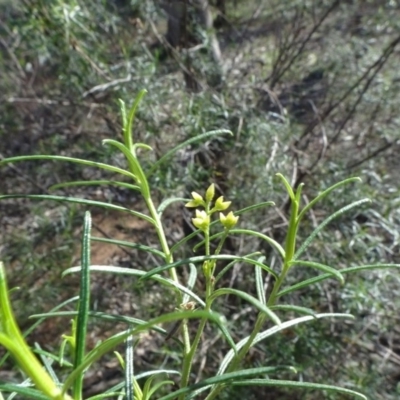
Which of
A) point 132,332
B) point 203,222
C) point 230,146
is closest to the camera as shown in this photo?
point 132,332

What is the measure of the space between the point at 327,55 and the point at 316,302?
1.50 m

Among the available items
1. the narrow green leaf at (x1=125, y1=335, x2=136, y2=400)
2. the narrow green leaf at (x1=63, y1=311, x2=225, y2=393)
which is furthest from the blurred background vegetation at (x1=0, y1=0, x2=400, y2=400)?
the narrow green leaf at (x1=63, y1=311, x2=225, y2=393)

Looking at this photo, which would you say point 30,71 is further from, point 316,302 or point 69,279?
point 316,302

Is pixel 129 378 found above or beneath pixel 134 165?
beneath

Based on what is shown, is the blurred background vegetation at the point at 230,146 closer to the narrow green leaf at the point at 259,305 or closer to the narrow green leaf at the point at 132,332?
the narrow green leaf at the point at 259,305

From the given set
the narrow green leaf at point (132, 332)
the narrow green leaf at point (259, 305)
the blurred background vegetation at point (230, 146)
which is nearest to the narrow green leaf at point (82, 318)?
the narrow green leaf at point (132, 332)

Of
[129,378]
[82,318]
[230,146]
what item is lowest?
[230,146]

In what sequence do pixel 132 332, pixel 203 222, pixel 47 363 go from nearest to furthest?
pixel 132 332 → pixel 203 222 → pixel 47 363

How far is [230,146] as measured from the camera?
7.50 ft

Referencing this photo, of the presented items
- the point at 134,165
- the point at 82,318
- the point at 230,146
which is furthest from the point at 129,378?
the point at 230,146

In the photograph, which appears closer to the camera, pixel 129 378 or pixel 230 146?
pixel 129 378

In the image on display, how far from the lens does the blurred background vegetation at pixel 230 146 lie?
2.18 metres

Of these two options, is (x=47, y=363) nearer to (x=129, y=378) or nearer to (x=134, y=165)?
(x=129, y=378)

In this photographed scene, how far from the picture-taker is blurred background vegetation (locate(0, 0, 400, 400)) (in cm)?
218
